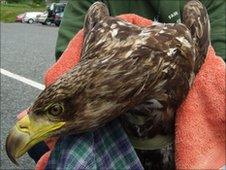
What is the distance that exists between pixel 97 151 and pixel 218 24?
46 cm

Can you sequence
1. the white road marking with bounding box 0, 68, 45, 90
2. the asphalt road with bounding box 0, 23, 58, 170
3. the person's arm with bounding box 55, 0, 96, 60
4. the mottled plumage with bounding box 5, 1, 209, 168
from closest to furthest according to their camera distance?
the mottled plumage with bounding box 5, 1, 209, 168 < the person's arm with bounding box 55, 0, 96, 60 < the asphalt road with bounding box 0, 23, 58, 170 < the white road marking with bounding box 0, 68, 45, 90

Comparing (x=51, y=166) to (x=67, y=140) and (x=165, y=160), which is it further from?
(x=165, y=160)

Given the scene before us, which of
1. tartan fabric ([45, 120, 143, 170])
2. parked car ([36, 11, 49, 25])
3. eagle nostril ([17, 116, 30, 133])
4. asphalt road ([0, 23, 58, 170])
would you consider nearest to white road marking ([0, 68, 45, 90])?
asphalt road ([0, 23, 58, 170])

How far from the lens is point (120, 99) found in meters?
1.52

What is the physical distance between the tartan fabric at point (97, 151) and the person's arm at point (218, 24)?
36cm

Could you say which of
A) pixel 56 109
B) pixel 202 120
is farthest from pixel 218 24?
pixel 56 109

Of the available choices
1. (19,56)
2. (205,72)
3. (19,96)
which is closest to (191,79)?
(205,72)

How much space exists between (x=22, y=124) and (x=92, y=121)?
0.48 feet

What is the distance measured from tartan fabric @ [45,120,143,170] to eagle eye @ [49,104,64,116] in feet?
0.43

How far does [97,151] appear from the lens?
5.56 feet

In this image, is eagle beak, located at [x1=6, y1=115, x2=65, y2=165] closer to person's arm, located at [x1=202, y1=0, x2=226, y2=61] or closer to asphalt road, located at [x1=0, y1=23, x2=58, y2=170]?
person's arm, located at [x1=202, y1=0, x2=226, y2=61]

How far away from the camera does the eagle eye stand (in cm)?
151

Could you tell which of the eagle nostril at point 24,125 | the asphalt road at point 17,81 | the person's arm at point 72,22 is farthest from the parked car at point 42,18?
the eagle nostril at point 24,125

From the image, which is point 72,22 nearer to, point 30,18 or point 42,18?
point 42,18
